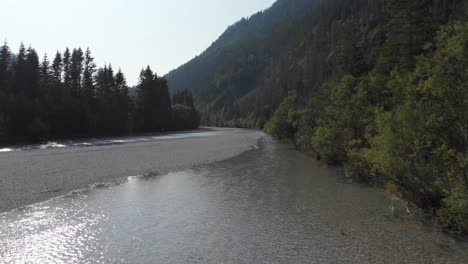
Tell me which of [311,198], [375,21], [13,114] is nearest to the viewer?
[311,198]

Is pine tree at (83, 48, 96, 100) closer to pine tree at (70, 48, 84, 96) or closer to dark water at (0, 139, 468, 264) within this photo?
pine tree at (70, 48, 84, 96)

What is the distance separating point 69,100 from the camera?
92062 mm

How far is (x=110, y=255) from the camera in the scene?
1438 centimetres

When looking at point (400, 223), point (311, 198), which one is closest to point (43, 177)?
point (311, 198)

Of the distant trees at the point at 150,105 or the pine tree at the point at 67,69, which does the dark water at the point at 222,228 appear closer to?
the pine tree at the point at 67,69

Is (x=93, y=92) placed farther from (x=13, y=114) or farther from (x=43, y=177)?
(x=43, y=177)

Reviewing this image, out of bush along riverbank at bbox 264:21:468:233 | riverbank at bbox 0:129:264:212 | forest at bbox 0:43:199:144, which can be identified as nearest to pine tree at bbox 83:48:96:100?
forest at bbox 0:43:199:144

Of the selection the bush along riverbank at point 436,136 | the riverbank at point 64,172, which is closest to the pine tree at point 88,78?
the riverbank at point 64,172

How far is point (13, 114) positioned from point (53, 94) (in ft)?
55.6

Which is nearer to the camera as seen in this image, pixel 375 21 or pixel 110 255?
pixel 110 255

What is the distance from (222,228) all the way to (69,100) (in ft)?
284

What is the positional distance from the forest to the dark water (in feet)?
201

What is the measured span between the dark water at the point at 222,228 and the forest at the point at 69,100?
6129 centimetres

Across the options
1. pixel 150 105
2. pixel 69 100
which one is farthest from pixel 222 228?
pixel 150 105
